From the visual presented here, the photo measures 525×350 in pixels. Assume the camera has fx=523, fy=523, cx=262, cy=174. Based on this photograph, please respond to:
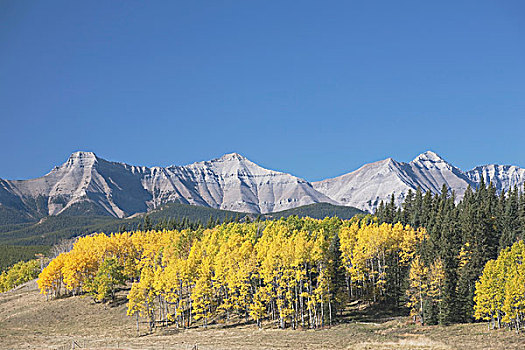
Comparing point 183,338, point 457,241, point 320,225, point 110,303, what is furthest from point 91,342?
point 320,225

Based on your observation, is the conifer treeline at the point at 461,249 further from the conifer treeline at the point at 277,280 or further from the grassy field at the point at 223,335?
the conifer treeline at the point at 277,280

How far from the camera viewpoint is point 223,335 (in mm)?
77375

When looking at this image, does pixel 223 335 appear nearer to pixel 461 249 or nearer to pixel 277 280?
pixel 277 280

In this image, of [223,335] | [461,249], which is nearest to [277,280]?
[223,335]

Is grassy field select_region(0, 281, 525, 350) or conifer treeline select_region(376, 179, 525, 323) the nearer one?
grassy field select_region(0, 281, 525, 350)

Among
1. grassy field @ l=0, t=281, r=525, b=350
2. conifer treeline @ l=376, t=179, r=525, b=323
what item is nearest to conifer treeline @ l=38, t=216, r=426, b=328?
grassy field @ l=0, t=281, r=525, b=350

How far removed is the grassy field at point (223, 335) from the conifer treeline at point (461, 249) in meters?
4.18

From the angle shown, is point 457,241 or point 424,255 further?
point 457,241

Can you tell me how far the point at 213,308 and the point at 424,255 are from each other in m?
38.5

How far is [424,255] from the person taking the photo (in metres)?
84.3

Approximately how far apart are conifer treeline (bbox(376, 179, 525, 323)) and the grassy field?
418 centimetres

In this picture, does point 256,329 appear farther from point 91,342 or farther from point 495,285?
point 495,285

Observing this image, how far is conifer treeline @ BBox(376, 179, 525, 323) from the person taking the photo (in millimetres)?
75938

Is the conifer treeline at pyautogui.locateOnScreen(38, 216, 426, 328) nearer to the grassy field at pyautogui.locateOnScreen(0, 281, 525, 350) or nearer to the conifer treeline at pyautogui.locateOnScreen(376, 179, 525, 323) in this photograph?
the grassy field at pyautogui.locateOnScreen(0, 281, 525, 350)
